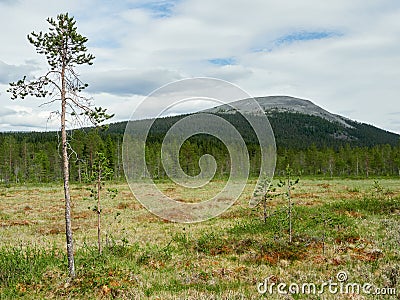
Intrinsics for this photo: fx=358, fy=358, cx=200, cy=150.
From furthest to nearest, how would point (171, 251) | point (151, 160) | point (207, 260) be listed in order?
point (151, 160) < point (171, 251) < point (207, 260)

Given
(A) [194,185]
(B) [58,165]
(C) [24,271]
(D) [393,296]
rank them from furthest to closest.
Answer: (B) [58,165] < (A) [194,185] < (C) [24,271] < (D) [393,296]

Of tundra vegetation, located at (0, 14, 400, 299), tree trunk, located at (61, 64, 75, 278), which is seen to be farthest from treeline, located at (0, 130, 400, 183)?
tree trunk, located at (61, 64, 75, 278)

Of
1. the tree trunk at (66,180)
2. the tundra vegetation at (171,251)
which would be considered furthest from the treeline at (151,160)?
the tree trunk at (66,180)

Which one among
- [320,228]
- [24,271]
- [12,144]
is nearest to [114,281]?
[24,271]

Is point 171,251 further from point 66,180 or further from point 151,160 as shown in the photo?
point 151,160

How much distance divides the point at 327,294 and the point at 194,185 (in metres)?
39.1

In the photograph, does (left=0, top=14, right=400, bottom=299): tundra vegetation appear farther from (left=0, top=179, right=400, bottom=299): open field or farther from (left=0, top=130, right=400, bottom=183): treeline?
(left=0, top=130, right=400, bottom=183): treeline

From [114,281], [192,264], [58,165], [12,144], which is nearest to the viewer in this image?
[114,281]

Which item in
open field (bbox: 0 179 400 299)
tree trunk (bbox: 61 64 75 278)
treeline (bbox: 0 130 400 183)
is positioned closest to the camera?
open field (bbox: 0 179 400 299)

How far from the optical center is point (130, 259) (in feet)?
39.6

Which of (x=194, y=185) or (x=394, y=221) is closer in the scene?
(x=394, y=221)

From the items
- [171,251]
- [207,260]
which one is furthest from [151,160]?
[207,260]

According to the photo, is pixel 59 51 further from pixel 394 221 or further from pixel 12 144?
pixel 12 144

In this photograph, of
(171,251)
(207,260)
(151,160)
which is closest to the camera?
(207,260)
